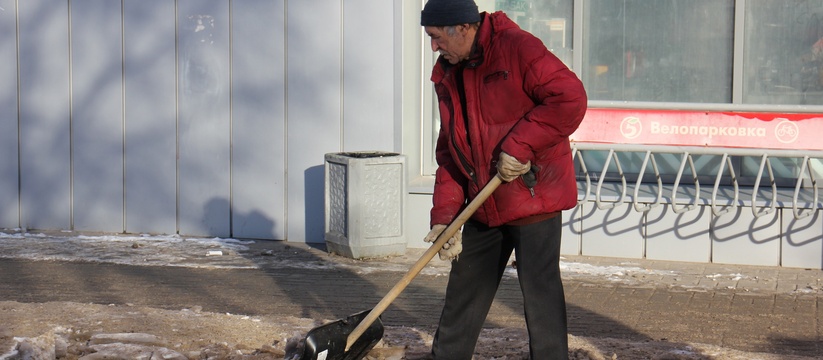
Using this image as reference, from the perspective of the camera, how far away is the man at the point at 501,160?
14.1 ft

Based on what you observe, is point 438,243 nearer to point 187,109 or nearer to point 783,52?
point 783,52

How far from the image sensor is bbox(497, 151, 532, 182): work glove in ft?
14.0

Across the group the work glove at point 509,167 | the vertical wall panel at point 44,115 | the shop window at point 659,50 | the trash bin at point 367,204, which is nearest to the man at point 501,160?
the work glove at point 509,167

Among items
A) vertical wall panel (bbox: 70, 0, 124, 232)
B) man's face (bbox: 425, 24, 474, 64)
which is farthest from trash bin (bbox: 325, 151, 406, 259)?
man's face (bbox: 425, 24, 474, 64)

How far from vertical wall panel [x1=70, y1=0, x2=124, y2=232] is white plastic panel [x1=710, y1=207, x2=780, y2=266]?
5.31 meters

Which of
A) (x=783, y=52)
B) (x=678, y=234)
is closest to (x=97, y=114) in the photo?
(x=678, y=234)

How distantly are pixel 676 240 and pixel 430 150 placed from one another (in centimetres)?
224

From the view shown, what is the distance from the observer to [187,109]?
1002 centimetres

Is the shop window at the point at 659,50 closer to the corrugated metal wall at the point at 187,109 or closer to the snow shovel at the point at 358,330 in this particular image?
the corrugated metal wall at the point at 187,109

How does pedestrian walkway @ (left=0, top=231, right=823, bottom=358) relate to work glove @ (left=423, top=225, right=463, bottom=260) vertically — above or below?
below

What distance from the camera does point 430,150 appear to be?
9.78m

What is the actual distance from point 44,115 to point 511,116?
23.3 feet

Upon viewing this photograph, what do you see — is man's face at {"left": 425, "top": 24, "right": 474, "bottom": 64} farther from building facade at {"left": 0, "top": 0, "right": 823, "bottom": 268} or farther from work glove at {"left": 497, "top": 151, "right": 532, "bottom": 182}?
building facade at {"left": 0, "top": 0, "right": 823, "bottom": 268}

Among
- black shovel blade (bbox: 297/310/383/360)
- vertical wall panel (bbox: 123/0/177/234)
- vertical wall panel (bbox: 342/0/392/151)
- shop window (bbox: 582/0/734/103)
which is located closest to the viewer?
black shovel blade (bbox: 297/310/383/360)
